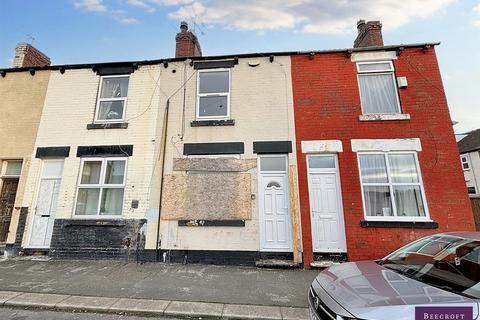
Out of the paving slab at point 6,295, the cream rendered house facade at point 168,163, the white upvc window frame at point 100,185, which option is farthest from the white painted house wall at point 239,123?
the paving slab at point 6,295

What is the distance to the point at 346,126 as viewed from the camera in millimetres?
7629

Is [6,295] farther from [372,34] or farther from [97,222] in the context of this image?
[372,34]

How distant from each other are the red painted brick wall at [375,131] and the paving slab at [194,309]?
134 inches

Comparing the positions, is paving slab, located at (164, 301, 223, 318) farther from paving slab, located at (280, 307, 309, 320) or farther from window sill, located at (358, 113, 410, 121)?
window sill, located at (358, 113, 410, 121)

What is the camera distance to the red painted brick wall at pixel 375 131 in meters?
6.84

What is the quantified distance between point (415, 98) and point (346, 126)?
232 centimetres

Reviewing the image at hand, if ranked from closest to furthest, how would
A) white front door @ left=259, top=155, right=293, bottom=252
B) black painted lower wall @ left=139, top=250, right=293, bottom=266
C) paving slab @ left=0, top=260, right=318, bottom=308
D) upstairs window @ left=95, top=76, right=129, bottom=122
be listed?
1. paving slab @ left=0, top=260, right=318, bottom=308
2. black painted lower wall @ left=139, top=250, right=293, bottom=266
3. white front door @ left=259, top=155, right=293, bottom=252
4. upstairs window @ left=95, top=76, right=129, bottom=122

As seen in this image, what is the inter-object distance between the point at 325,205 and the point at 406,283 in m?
4.66

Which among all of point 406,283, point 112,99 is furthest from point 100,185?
point 406,283

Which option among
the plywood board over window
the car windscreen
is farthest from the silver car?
the plywood board over window

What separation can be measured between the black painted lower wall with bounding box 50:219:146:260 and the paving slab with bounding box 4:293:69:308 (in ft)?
8.47

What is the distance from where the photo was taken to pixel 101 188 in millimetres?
7996

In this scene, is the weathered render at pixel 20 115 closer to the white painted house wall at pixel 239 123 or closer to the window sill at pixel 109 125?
the window sill at pixel 109 125

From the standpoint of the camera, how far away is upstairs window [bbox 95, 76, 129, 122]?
862cm
